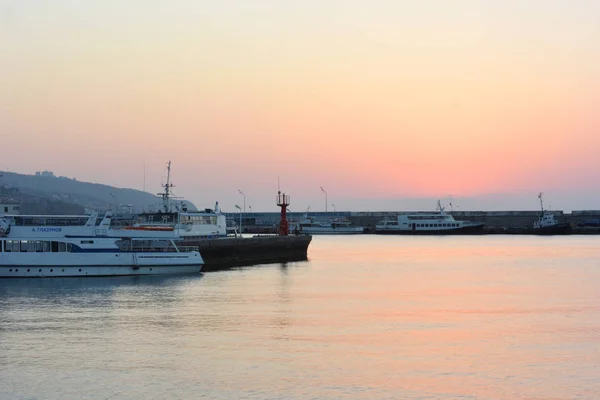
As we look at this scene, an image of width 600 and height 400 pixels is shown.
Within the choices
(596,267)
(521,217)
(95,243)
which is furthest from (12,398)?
(521,217)

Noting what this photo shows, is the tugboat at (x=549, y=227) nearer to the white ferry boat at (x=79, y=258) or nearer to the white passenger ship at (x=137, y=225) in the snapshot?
the white passenger ship at (x=137, y=225)

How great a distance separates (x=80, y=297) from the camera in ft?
148

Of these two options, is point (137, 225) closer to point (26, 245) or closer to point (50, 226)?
point (50, 226)

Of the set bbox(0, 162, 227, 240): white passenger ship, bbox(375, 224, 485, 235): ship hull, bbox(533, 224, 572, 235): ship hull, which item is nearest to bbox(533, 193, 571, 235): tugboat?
bbox(533, 224, 572, 235): ship hull

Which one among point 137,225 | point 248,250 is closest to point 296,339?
point 137,225

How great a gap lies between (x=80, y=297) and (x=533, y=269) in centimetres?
4081

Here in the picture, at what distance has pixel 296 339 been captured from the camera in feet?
103

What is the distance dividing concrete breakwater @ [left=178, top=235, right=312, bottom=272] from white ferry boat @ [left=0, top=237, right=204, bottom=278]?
7.91 metres

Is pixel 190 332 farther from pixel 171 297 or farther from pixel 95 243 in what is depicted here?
pixel 95 243

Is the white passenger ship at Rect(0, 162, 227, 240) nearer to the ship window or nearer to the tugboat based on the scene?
the ship window

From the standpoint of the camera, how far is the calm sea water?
941 inches

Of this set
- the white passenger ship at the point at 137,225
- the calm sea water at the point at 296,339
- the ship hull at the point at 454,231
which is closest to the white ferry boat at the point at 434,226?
the ship hull at the point at 454,231

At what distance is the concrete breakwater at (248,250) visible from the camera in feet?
228

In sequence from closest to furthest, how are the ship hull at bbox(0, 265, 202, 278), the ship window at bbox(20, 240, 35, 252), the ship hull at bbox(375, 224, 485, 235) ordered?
the ship hull at bbox(0, 265, 202, 278) → the ship window at bbox(20, 240, 35, 252) → the ship hull at bbox(375, 224, 485, 235)
